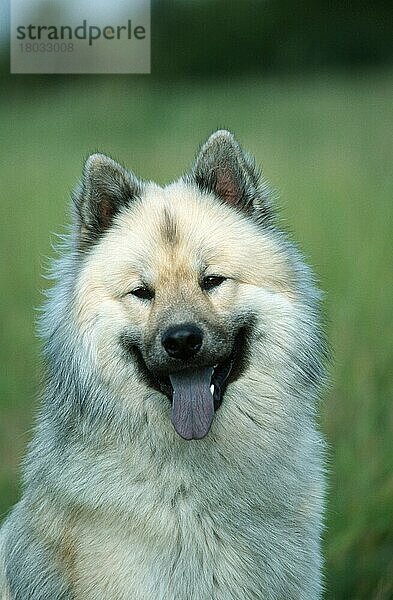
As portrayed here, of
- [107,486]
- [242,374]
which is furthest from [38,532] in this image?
[242,374]

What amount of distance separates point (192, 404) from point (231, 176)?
82 centimetres

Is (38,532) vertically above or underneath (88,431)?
underneath

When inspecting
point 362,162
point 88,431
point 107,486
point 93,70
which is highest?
point 93,70

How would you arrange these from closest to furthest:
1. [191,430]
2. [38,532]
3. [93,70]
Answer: [191,430]
[38,532]
[93,70]

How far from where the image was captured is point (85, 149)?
12.9ft

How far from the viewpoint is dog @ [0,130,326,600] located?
2.69 metres

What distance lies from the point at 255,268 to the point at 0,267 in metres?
1.67

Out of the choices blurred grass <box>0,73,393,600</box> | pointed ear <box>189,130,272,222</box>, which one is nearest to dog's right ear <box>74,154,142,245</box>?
pointed ear <box>189,130,272,222</box>

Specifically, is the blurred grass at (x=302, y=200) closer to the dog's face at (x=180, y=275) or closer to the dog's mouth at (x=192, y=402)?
the dog's face at (x=180, y=275)

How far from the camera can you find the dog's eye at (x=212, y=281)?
107 inches

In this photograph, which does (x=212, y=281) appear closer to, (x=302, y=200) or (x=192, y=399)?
(x=192, y=399)

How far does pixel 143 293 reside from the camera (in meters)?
2.73

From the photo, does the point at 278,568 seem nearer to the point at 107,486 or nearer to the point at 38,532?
the point at 107,486

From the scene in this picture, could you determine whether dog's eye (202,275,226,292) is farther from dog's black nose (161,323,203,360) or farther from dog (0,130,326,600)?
dog's black nose (161,323,203,360)
